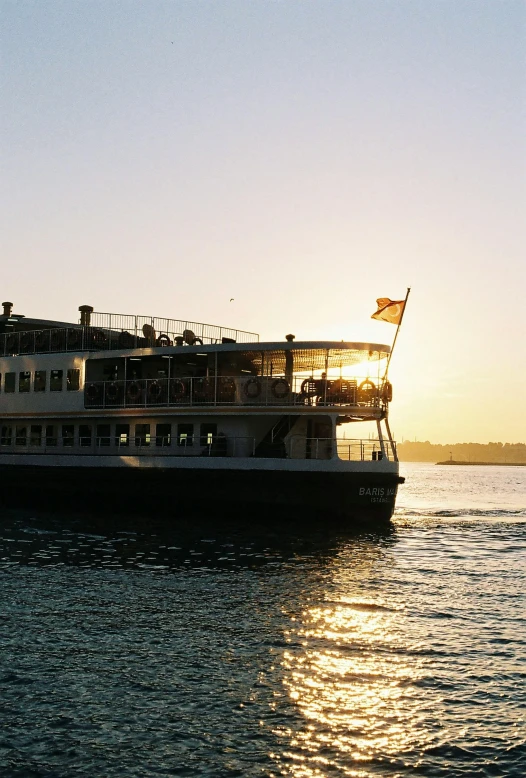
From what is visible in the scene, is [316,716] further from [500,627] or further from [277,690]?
[500,627]

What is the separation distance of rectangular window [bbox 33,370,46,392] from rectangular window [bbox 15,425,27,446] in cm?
273

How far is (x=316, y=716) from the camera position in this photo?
10242mm

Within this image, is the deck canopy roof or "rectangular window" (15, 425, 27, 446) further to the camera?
"rectangular window" (15, 425, 27, 446)

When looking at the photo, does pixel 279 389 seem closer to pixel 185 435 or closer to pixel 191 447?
pixel 191 447

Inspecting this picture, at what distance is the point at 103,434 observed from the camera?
3638cm

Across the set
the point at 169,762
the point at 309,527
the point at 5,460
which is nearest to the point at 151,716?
the point at 169,762

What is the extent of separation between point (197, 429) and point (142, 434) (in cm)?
309

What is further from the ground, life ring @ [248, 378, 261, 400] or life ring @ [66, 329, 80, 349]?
life ring @ [66, 329, 80, 349]

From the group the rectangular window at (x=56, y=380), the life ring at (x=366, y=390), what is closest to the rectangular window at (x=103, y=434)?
the rectangular window at (x=56, y=380)

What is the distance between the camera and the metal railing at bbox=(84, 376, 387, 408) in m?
31.0

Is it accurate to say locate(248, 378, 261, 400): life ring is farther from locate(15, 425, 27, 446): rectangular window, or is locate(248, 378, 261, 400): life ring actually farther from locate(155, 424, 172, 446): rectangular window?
locate(15, 425, 27, 446): rectangular window

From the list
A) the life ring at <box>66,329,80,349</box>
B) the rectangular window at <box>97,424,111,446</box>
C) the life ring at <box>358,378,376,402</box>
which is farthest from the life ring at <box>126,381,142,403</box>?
the life ring at <box>358,378,376,402</box>

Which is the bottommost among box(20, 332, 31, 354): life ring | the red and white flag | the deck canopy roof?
the deck canopy roof

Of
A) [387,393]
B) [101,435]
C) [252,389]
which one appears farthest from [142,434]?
[387,393]
